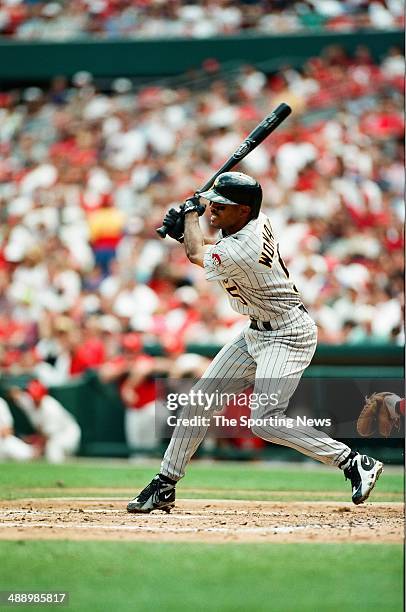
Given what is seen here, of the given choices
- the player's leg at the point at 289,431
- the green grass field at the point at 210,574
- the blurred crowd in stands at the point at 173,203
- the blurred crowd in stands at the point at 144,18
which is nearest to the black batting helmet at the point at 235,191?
the player's leg at the point at 289,431

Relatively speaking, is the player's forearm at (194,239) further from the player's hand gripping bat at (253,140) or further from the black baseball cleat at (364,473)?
the black baseball cleat at (364,473)

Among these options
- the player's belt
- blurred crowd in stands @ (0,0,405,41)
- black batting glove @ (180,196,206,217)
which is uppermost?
blurred crowd in stands @ (0,0,405,41)

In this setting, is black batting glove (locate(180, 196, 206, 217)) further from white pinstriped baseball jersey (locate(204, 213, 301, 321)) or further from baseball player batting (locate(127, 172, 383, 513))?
white pinstriped baseball jersey (locate(204, 213, 301, 321))

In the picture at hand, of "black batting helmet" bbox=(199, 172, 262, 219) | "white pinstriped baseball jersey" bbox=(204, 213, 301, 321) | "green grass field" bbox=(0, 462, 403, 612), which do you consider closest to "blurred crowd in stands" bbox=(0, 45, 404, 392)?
"white pinstriped baseball jersey" bbox=(204, 213, 301, 321)

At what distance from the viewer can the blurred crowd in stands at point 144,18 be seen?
41.5ft

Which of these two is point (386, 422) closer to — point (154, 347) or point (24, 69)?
point (154, 347)

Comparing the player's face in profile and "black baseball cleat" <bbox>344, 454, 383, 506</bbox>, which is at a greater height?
the player's face in profile

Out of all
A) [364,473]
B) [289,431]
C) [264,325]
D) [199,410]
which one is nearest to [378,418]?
[364,473]

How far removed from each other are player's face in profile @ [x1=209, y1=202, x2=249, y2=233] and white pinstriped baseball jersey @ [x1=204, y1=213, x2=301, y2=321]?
4 cm

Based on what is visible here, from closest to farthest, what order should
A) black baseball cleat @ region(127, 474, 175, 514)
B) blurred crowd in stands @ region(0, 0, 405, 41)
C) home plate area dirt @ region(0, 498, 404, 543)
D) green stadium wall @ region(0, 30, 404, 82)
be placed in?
home plate area dirt @ region(0, 498, 404, 543)
black baseball cleat @ region(127, 474, 175, 514)
blurred crowd in stands @ region(0, 0, 405, 41)
green stadium wall @ region(0, 30, 404, 82)

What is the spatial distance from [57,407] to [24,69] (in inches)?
253

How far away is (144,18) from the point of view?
13109mm

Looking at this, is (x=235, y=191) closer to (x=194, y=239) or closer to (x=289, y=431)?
(x=194, y=239)

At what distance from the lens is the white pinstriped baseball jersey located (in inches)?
177
